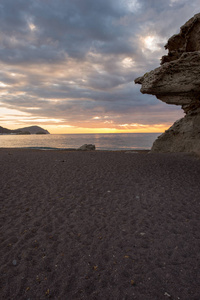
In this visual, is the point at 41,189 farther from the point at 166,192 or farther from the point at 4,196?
the point at 166,192

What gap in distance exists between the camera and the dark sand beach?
4.12 meters

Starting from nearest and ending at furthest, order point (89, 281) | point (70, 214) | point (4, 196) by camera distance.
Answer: point (89, 281) < point (70, 214) < point (4, 196)

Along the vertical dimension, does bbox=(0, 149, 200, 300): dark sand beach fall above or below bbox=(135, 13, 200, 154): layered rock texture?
below

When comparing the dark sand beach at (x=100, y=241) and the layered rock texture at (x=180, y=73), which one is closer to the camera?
the dark sand beach at (x=100, y=241)

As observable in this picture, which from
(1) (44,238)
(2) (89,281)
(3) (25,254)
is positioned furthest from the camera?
(1) (44,238)

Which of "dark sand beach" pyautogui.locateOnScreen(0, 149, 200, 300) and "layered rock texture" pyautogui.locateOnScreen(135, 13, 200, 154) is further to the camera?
"layered rock texture" pyautogui.locateOnScreen(135, 13, 200, 154)

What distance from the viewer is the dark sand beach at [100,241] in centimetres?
412

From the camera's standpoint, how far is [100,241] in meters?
5.86

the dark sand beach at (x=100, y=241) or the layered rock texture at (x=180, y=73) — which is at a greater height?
the layered rock texture at (x=180, y=73)

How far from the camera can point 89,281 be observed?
14.1 feet

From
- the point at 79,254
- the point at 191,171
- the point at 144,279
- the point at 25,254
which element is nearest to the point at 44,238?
the point at 25,254

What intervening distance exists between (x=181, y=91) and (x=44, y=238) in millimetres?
15992

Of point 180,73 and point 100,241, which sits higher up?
point 180,73

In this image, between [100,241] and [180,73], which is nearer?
[100,241]
